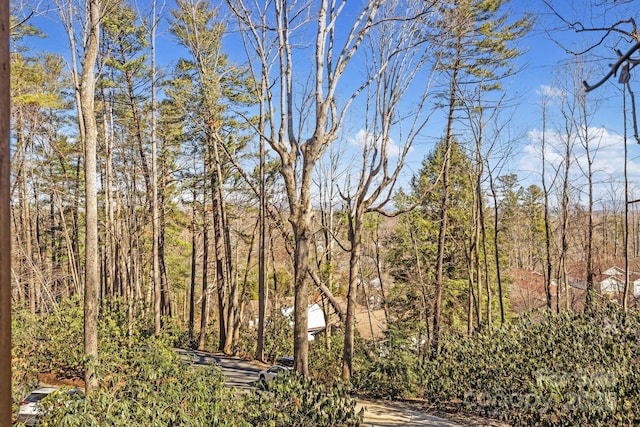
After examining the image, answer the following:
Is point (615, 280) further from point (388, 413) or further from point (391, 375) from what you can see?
point (388, 413)

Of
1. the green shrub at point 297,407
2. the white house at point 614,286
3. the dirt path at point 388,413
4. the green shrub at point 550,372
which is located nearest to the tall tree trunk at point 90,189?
the dirt path at point 388,413

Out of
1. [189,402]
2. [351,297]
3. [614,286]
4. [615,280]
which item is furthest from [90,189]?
[614,286]

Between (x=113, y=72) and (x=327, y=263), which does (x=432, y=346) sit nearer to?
(x=327, y=263)

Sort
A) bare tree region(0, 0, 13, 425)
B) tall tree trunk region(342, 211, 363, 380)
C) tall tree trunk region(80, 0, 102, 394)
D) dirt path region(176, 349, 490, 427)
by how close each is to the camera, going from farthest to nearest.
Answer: tall tree trunk region(342, 211, 363, 380) → dirt path region(176, 349, 490, 427) → tall tree trunk region(80, 0, 102, 394) → bare tree region(0, 0, 13, 425)

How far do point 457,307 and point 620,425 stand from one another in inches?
553

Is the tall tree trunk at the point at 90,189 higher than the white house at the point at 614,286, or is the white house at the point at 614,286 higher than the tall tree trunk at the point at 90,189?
the tall tree trunk at the point at 90,189

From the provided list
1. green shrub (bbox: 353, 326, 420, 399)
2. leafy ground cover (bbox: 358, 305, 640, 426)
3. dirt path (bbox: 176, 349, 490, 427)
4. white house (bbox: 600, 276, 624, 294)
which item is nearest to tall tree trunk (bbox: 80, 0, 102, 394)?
dirt path (bbox: 176, 349, 490, 427)

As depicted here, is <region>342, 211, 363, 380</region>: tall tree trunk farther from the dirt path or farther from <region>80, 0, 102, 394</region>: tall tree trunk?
<region>80, 0, 102, 394</region>: tall tree trunk

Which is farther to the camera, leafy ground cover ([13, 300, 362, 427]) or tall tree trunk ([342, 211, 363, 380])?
tall tree trunk ([342, 211, 363, 380])

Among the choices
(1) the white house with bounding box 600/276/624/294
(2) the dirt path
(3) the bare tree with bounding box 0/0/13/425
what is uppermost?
(3) the bare tree with bounding box 0/0/13/425

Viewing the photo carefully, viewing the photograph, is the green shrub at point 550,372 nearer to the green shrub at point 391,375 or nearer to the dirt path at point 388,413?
the green shrub at point 391,375

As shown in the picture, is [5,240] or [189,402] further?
[189,402]

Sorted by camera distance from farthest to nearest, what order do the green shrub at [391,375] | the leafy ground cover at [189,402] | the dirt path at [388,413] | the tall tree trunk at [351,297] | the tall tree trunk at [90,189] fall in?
the green shrub at [391,375]
the tall tree trunk at [351,297]
the dirt path at [388,413]
the tall tree trunk at [90,189]
the leafy ground cover at [189,402]

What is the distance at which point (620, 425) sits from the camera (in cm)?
616
